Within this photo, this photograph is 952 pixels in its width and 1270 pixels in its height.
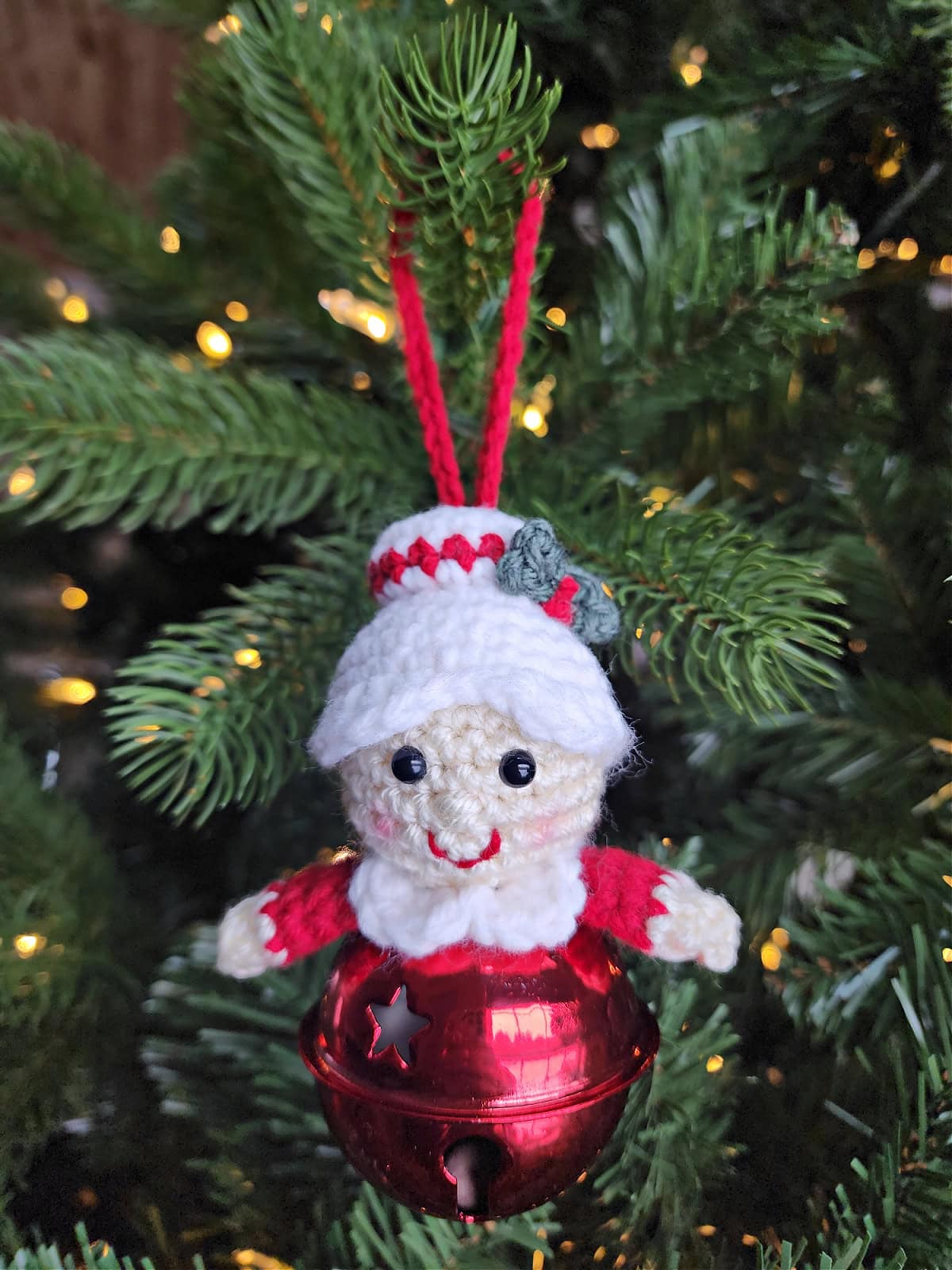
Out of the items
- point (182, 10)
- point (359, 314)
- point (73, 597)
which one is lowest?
point (73, 597)

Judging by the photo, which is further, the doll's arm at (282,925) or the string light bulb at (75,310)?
the string light bulb at (75,310)

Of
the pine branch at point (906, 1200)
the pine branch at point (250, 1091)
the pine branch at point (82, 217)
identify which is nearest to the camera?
the pine branch at point (906, 1200)

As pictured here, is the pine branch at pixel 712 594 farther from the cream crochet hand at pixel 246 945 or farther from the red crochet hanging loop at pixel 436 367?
the cream crochet hand at pixel 246 945

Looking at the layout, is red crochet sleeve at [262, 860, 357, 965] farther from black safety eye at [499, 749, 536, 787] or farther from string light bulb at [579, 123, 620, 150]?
string light bulb at [579, 123, 620, 150]

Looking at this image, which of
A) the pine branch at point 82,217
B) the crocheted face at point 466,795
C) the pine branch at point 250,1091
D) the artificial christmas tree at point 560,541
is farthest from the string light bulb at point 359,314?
the pine branch at point 250,1091

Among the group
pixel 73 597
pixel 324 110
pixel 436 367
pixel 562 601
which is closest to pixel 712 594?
pixel 562 601

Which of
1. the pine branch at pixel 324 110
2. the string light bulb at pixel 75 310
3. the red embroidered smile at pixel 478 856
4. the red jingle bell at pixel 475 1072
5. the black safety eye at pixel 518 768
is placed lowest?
the red jingle bell at pixel 475 1072

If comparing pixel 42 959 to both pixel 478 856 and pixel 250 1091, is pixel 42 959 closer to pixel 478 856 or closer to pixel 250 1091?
pixel 250 1091

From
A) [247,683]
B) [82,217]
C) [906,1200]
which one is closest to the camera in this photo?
[906,1200]
